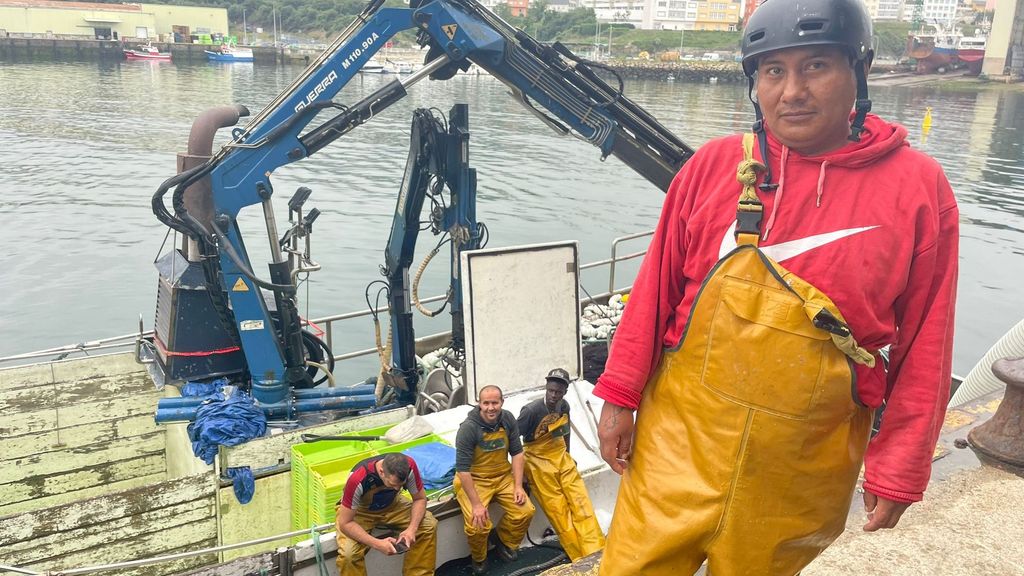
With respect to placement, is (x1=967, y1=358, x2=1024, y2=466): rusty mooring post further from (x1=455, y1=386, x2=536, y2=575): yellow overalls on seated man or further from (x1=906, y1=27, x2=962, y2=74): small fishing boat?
(x1=906, y1=27, x2=962, y2=74): small fishing boat

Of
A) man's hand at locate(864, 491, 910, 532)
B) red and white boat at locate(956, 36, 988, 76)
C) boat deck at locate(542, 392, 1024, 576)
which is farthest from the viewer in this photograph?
red and white boat at locate(956, 36, 988, 76)

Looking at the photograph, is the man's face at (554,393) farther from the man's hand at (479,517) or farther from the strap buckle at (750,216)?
the strap buckle at (750,216)

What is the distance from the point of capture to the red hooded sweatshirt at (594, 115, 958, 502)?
5.85ft

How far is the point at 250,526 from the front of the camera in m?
5.28

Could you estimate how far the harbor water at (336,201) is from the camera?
623 inches

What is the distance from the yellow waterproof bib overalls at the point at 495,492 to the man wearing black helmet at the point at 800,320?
10.5 ft

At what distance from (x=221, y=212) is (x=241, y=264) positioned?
46 cm

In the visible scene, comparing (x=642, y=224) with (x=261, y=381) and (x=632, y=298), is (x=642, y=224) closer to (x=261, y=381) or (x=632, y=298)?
(x=261, y=381)

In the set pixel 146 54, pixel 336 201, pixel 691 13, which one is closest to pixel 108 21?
pixel 146 54

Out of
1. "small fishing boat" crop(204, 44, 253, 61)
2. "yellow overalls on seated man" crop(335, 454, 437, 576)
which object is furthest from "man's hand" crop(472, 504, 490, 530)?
"small fishing boat" crop(204, 44, 253, 61)

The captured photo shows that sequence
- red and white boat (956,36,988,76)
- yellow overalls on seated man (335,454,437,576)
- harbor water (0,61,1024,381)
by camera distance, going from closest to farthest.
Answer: yellow overalls on seated man (335,454,437,576) < harbor water (0,61,1024,381) < red and white boat (956,36,988,76)

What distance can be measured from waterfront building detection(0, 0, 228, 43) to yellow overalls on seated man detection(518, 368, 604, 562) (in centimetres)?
7759

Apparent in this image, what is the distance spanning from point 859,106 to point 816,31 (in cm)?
22

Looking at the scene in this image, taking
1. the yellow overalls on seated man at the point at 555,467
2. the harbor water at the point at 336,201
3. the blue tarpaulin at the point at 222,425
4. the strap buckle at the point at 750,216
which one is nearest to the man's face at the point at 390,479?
the yellow overalls on seated man at the point at 555,467
